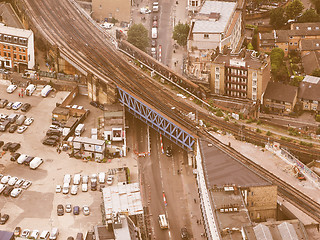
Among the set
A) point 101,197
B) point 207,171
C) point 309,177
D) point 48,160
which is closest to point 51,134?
point 48,160

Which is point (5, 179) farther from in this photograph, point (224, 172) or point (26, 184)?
point (224, 172)

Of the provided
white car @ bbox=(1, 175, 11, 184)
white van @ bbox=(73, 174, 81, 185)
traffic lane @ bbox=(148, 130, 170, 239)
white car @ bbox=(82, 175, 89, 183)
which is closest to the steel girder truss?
traffic lane @ bbox=(148, 130, 170, 239)

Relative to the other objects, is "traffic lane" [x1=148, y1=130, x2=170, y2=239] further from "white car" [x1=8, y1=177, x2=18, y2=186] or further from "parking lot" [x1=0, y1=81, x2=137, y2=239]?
"white car" [x1=8, y1=177, x2=18, y2=186]

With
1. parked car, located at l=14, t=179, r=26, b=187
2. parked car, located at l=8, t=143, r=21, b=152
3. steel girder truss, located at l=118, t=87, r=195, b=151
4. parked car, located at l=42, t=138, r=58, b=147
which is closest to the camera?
parked car, located at l=14, t=179, r=26, b=187

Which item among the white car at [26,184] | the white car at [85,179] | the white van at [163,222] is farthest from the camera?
the white car at [85,179]

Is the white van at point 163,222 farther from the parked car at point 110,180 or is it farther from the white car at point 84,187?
the white car at point 84,187

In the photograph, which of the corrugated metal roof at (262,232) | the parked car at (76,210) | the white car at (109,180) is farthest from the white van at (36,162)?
the corrugated metal roof at (262,232)
